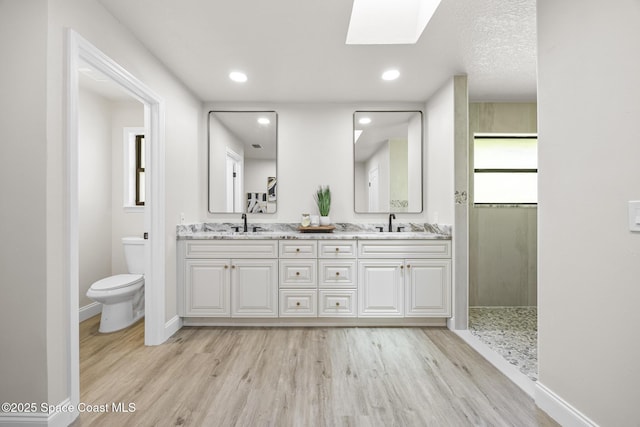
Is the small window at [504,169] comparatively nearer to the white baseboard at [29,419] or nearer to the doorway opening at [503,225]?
the doorway opening at [503,225]

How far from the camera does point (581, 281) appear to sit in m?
1.37

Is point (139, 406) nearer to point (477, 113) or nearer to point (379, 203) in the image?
point (379, 203)

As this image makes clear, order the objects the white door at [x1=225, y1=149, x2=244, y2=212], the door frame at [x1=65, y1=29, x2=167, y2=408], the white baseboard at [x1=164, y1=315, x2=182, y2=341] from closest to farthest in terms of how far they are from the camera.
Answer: the door frame at [x1=65, y1=29, x2=167, y2=408] → the white baseboard at [x1=164, y1=315, x2=182, y2=341] → the white door at [x1=225, y1=149, x2=244, y2=212]

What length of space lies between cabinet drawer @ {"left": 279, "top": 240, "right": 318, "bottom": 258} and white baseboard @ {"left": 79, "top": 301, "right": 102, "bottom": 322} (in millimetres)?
2105

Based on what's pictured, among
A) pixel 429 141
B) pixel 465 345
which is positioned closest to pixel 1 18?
pixel 429 141

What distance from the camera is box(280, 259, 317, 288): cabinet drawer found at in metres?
2.80

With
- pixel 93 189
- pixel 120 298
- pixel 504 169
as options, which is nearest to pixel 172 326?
pixel 120 298

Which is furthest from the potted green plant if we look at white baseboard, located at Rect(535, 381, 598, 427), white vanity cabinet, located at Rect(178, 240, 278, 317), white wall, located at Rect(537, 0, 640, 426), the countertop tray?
white baseboard, located at Rect(535, 381, 598, 427)

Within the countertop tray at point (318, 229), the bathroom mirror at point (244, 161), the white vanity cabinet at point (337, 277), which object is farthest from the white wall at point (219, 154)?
the white vanity cabinet at point (337, 277)

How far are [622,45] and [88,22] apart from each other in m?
2.57

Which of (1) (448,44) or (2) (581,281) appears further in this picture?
(1) (448,44)

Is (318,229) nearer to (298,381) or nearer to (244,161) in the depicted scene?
(244,161)

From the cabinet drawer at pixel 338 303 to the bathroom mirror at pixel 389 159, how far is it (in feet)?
3.34

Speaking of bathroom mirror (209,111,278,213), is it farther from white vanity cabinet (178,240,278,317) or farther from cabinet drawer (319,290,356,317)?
cabinet drawer (319,290,356,317)
